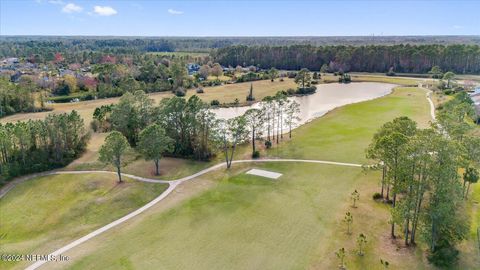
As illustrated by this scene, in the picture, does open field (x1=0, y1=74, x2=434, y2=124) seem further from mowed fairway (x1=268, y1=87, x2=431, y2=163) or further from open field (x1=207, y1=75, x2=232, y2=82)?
mowed fairway (x1=268, y1=87, x2=431, y2=163)

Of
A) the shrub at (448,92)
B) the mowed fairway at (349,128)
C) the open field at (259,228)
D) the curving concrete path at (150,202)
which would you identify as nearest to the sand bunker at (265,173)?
the open field at (259,228)

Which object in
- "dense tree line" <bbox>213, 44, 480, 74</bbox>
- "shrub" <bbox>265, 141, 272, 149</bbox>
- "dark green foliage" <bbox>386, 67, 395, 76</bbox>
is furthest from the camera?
"dark green foliage" <bbox>386, 67, 395, 76</bbox>

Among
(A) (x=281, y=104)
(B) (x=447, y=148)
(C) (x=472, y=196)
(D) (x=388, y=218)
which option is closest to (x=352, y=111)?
(A) (x=281, y=104)

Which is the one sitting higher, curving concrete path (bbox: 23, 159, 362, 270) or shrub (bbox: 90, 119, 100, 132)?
shrub (bbox: 90, 119, 100, 132)

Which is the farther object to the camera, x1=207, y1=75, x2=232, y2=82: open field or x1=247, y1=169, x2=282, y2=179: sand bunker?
x1=207, y1=75, x2=232, y2=82: open field

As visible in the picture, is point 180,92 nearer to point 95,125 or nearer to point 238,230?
point 95,125

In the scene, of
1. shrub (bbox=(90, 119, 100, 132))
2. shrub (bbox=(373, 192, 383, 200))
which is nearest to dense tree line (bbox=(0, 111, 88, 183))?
shrub (bbox=(90, 119, 100, 132))

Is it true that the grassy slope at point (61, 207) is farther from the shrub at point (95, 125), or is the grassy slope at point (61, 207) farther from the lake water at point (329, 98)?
the lake water at point (329, 98)
